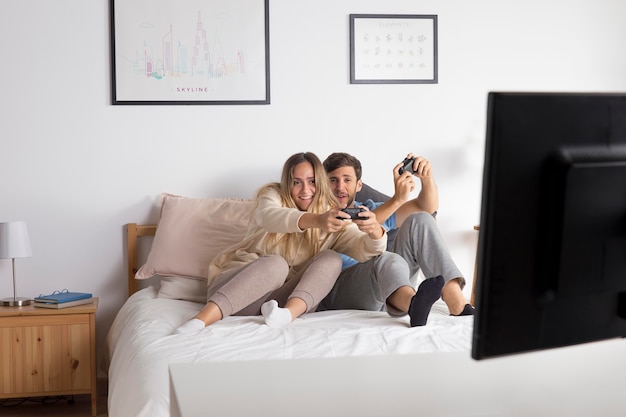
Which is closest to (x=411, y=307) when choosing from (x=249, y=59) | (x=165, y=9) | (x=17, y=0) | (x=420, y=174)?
(x=420, y=174)

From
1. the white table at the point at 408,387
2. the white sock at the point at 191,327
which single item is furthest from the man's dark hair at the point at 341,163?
the white table at the point at 408,387

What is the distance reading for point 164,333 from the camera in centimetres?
246

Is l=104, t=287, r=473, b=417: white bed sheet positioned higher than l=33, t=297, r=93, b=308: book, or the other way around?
l=104, t=287, r=473, b=417: white bed sheet

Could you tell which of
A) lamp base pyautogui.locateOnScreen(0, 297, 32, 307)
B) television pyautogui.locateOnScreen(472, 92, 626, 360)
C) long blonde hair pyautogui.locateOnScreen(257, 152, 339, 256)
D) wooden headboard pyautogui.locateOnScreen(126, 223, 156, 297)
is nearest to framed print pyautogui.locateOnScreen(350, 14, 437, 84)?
long blonde hair pyautogui.locateOnScreen(257, 152, 339, 256)

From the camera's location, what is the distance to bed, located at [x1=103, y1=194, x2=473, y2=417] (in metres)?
2.11

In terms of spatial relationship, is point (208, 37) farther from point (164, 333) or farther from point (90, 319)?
point (164, 333)

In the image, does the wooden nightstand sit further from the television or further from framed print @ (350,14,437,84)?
the television

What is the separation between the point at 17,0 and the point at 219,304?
168 centimetres

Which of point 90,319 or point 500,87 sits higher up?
point 500,87

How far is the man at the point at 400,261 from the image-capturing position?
2.66 meters

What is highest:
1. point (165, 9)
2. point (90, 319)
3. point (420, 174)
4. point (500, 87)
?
point (165, 9)

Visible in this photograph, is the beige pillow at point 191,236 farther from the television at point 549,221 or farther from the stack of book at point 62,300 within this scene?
the television at point 549,221

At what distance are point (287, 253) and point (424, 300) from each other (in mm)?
658

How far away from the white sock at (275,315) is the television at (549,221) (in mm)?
1719
